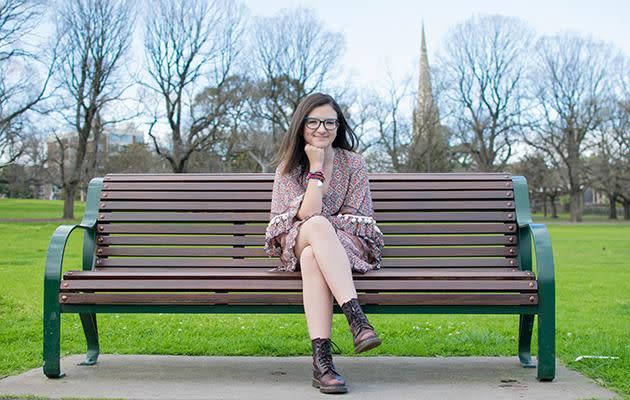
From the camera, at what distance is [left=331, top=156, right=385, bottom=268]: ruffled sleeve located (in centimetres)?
404

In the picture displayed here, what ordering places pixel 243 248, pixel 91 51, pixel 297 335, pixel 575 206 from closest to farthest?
pixel 243 248 < pixel 297 335 < pixel 91 51 < pixel 575 206

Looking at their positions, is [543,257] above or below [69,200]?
below

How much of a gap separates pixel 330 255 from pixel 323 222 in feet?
0.62

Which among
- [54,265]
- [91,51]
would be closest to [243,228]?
[54,265]

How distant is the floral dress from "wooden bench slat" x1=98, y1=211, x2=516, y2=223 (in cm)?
38

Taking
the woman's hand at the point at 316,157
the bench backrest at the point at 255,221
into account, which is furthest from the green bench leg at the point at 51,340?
the woman's hand at the point at 316,157

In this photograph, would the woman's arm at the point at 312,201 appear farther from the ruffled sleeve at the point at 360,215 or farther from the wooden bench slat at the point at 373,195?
the wooden bench slat at the point at 373,195

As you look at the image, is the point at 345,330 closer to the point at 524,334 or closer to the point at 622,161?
the point at 524,334

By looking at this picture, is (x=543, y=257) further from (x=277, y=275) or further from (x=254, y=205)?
(x=254, y=205)

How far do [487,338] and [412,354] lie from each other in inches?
30.6

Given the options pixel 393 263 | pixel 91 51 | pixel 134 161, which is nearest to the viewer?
pixel 393 263

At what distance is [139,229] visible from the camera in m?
4.52

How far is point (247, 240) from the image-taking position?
4488 millimetres

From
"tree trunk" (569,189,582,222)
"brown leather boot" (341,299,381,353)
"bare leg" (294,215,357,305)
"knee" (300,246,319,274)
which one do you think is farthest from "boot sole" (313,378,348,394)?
"tree trunk" (569,189,582,222)
